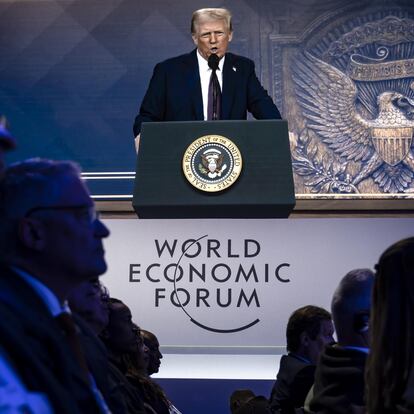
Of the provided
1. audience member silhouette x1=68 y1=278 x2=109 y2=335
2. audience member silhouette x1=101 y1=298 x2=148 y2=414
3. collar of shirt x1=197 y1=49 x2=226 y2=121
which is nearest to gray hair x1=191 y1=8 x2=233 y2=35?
collar of shirt x1=197 y1=49 x2=226 y2=121

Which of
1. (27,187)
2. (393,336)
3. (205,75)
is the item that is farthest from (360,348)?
(205,75)

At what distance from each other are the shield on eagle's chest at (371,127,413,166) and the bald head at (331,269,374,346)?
606 centimetres

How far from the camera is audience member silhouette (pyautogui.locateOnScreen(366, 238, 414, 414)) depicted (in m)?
1.43

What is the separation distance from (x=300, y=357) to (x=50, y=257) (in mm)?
2099

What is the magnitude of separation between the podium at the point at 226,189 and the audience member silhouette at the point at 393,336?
2694 millimetres

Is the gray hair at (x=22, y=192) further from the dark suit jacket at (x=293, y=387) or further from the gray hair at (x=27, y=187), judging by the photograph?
the dark suit jacket at (x=293, y=387)

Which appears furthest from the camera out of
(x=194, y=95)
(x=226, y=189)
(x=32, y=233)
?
(x=194, y=95)

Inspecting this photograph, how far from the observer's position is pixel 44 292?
135 centimetres

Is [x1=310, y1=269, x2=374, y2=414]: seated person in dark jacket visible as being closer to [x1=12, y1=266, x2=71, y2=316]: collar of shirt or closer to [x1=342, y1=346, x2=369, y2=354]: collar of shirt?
[x1=342, y1=346, x2=369, y2=354]: collar of shirt

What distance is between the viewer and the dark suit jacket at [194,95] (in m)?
5.02

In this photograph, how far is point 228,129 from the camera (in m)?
4.38

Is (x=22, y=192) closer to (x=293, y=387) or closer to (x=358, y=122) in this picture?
(x=293, y=387)

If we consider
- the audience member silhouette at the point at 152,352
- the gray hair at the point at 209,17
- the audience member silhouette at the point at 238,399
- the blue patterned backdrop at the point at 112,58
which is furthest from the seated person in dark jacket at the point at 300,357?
the blue patterned backdrop at the point at 112,58

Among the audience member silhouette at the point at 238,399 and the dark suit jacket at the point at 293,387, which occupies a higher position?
the dark suit jacket at the point at 293,387
